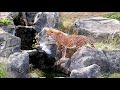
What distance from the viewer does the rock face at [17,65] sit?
8977 mm

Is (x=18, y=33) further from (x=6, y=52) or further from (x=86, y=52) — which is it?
(x=86, y=52)

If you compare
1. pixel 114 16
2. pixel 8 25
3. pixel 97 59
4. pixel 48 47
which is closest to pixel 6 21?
pixel 8 25

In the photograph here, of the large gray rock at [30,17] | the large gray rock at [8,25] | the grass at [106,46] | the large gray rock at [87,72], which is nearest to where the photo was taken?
the large gray rock at [87,72]

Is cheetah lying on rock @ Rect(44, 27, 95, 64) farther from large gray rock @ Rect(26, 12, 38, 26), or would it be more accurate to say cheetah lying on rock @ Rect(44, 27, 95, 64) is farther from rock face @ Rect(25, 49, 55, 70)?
large gray rock @ Rect(26, 12, 38, 26)

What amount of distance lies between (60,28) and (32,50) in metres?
1.84

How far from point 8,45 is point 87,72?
7.31 feet

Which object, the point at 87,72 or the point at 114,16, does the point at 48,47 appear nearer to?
the point at 87,72

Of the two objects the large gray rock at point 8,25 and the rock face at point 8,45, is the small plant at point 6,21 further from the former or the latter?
the rock face at point 8,45

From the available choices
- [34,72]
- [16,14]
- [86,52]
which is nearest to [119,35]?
[86,52]

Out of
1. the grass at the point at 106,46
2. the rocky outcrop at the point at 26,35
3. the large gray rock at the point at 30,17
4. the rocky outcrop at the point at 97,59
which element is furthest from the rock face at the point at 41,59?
the large gray rock at the point at 30,17

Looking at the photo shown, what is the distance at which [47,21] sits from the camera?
12117 mm

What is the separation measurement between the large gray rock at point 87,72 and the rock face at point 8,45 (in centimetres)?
176

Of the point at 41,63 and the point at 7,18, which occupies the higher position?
the point at 7,18

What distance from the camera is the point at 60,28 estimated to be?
39.2ft
